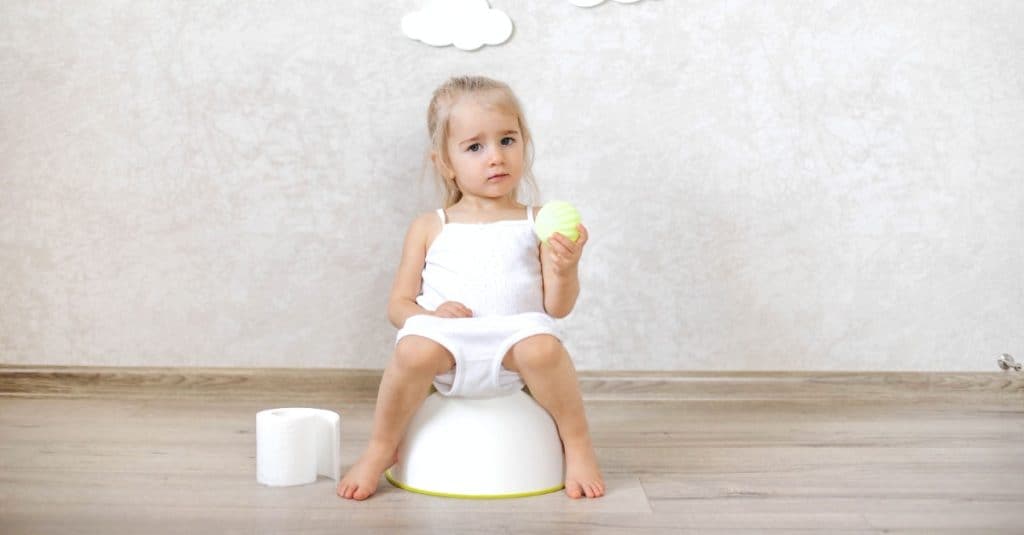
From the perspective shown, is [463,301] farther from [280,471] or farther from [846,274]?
[846,274]

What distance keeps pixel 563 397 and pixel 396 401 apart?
0.22 m

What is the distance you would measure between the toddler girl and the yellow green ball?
1 cm

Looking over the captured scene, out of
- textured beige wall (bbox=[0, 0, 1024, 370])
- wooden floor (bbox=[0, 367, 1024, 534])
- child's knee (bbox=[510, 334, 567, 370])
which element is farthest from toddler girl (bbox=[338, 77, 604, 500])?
textured beige wall (bbox=[0, 0, 1024, 370])

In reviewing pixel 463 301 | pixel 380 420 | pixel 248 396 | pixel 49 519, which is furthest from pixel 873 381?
pixel 49 519

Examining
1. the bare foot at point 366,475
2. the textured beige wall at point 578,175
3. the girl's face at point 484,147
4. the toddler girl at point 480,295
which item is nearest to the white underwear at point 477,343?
the toddler girl at point 480,295

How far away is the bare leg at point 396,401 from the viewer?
1430mm

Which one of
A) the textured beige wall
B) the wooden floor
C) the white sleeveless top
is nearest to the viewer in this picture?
the wooden floor

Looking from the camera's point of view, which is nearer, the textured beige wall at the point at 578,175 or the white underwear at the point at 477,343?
the white underwear at the point at 477,343

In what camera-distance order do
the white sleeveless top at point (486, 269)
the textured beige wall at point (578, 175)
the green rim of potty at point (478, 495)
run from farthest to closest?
the textured beige wall at point (578, 175), the white sleeveless top at point (486, 269), the green rim of potty at point (478, 495)

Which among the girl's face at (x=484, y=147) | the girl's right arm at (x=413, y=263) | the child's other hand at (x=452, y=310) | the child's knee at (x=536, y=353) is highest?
the girl's face at (x=484, y=147)

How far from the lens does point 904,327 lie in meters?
2.06

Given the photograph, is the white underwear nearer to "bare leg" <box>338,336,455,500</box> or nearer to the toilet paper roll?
"bare leg" <box>338,336,455,500</box>

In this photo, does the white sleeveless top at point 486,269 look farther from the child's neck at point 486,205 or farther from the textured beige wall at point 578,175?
the textured beige wall at point 578,175

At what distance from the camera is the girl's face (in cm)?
158
